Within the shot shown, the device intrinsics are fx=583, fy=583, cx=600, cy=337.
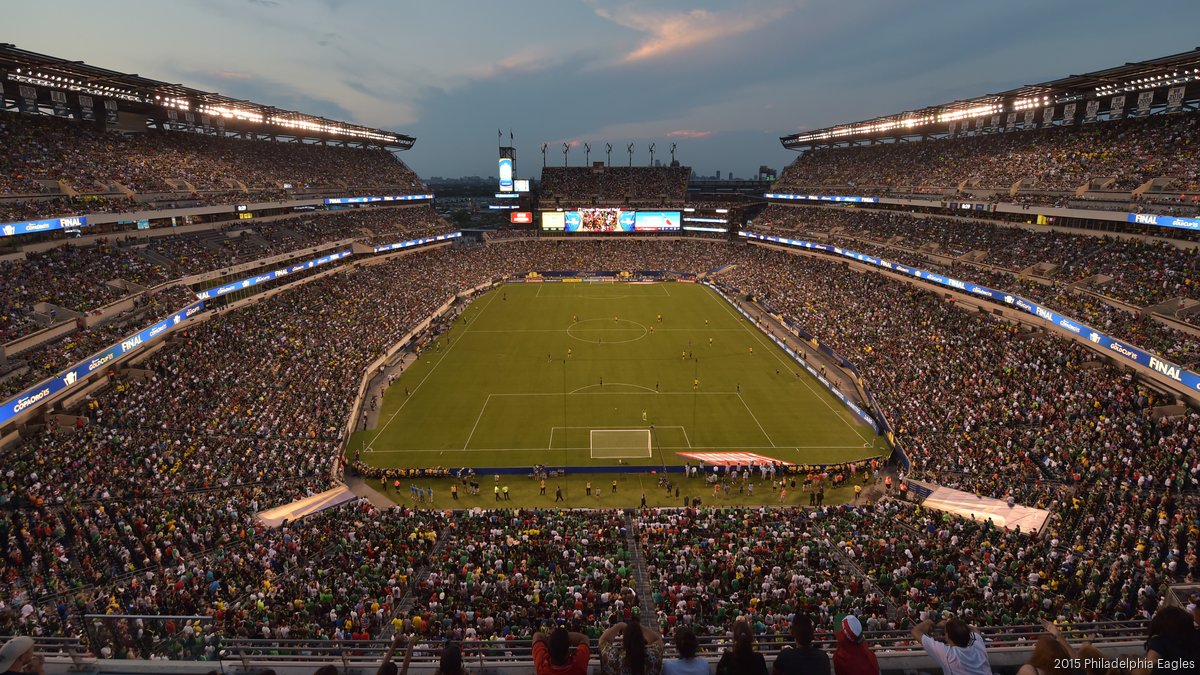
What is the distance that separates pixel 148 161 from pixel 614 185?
70.1 meters

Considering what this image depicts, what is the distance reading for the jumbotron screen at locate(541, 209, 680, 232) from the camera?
93.7 m

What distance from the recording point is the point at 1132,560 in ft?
52.2

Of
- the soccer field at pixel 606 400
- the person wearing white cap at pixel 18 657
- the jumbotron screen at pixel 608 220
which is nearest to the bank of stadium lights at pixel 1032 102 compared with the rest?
the soccer field at pixel 606 400

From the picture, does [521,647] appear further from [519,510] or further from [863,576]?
[519,510]

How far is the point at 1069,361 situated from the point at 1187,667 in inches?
1272

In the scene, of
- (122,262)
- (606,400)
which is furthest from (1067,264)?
(122,262)

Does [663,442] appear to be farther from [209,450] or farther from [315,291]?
[315,291]

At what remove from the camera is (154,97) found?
47875mm

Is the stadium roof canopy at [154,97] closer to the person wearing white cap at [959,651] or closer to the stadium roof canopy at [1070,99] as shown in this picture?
the person wearing white cap at [959,651]

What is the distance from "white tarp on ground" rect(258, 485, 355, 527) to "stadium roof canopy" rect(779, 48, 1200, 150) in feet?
167

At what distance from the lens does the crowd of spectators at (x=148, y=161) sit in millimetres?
36312

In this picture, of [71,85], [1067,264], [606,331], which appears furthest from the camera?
[606,331]

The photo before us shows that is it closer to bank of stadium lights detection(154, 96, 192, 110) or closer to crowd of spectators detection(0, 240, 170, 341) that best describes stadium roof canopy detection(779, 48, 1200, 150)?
crowd of spectators detection(0, 240, 170, 341)

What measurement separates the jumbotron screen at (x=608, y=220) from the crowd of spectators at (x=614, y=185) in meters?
6.02
